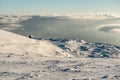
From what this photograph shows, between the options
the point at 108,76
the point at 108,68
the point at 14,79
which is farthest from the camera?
the point at 108,68

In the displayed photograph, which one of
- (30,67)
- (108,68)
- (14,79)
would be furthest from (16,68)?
(108,68)

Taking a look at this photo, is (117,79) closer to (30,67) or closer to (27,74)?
(27,74)

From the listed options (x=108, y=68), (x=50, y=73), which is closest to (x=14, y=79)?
(x=50, y=73)

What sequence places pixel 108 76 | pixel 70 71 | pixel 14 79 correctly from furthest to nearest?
pixel 70 71 → pixel 108 76 → pixel 14 79

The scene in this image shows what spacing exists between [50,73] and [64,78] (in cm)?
417

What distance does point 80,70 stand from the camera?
1752 inches

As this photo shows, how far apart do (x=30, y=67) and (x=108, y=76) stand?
1399cm

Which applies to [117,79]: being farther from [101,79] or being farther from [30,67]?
[30,67]

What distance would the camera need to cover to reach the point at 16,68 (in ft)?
152

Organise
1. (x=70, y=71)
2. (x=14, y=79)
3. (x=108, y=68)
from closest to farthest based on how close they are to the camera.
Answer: (x=14, y=79) → (x=70, y=71) → (x=108, y=68)

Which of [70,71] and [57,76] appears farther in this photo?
[70,71]

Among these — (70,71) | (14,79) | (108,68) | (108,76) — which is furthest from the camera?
(108,68)

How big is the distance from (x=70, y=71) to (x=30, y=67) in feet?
24.1

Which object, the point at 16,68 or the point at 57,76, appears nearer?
the point at 57,76
